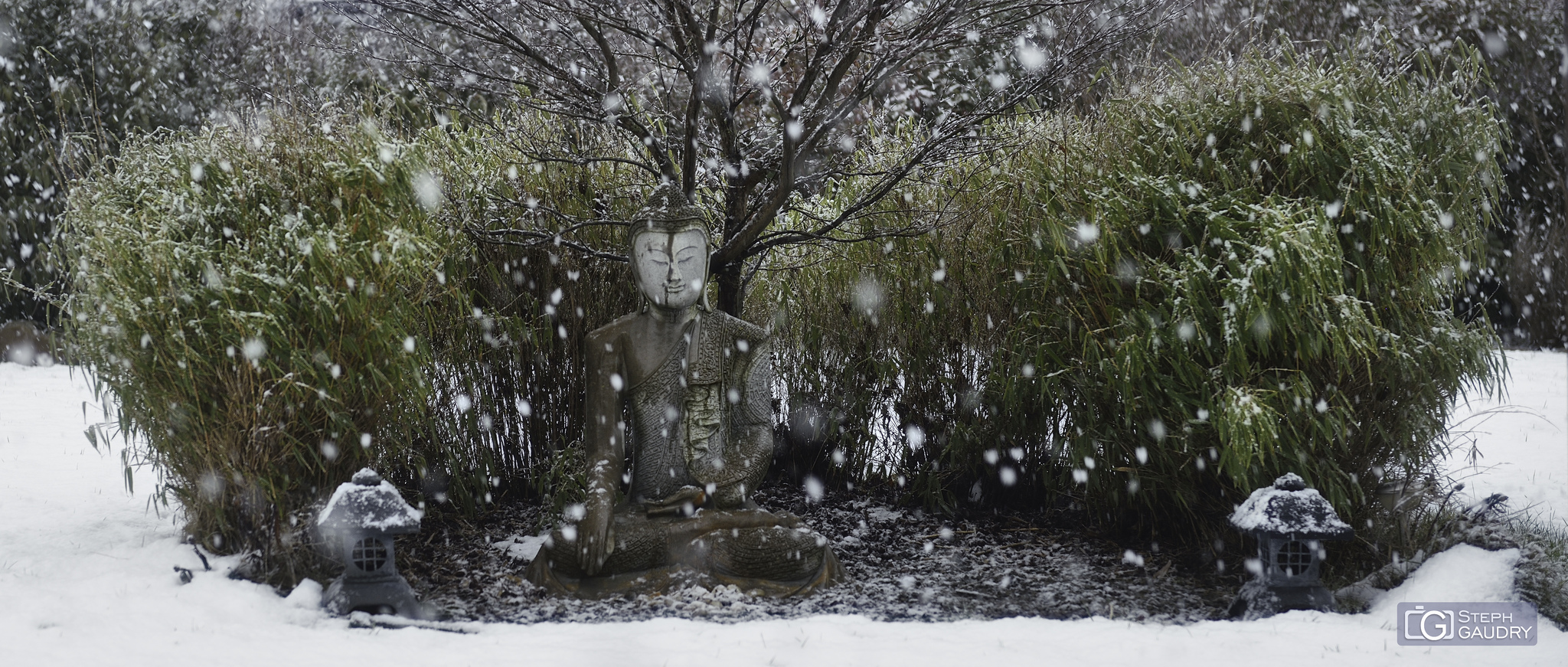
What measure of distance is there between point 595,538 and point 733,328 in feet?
2.79

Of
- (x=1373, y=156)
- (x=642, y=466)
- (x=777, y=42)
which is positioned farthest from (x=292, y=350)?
(x=1373, y=156)

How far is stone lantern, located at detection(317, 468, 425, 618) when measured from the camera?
288cm

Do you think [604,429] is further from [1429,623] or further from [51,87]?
[51,87]

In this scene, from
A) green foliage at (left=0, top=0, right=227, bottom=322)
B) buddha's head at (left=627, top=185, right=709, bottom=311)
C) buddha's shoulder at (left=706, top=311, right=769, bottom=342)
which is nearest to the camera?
buddha's head at (left=627, top=185, right=709, bottom=311)

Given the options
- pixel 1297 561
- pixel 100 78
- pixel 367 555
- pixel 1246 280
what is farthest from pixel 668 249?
pixel 100 78

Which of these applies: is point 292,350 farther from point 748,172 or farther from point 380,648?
point 748,172

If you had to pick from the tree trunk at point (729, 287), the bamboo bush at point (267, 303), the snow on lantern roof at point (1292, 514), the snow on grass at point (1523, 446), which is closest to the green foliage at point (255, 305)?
the bamboo bush at point (267, 303)

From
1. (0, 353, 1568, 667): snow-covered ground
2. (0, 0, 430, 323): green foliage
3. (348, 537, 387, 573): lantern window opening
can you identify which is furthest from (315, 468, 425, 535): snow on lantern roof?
(0, 0, 430, 323): green foliage

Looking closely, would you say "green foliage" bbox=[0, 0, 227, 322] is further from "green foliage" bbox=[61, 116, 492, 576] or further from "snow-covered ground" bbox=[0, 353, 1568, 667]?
"snow-covered ground" bbox=[0, 353, 1568, 667]

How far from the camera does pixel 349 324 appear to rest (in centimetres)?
321

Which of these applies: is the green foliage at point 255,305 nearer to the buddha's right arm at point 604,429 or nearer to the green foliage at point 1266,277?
the buddha's right arm at point 604,429

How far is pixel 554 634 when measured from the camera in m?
2.85

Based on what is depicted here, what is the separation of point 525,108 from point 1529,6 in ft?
36.6

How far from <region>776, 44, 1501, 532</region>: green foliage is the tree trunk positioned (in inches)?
41.7
